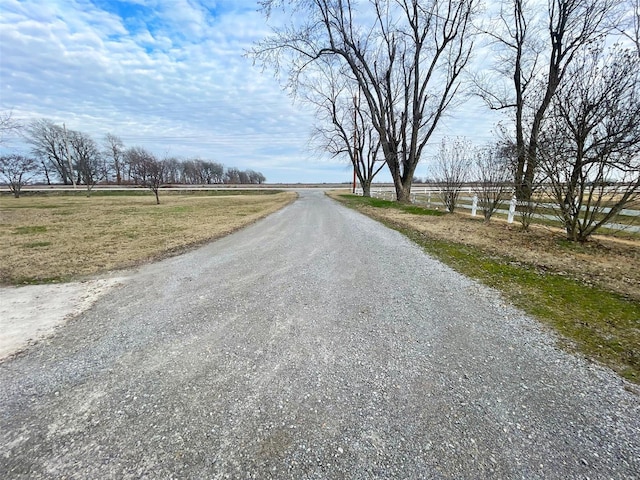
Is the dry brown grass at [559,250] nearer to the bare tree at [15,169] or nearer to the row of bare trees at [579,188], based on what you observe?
the row of bare trees at [579,188]

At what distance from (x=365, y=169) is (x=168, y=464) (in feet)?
98.7

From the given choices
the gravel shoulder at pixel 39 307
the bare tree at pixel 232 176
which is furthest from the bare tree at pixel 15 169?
the bare tree at pixel 232 176

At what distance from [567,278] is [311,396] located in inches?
184

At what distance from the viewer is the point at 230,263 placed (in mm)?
5523

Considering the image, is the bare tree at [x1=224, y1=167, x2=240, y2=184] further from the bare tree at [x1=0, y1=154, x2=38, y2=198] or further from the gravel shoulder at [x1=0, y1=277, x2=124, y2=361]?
the gravel shoulder at [x1=0, y1=277, x2=124, y2=361]

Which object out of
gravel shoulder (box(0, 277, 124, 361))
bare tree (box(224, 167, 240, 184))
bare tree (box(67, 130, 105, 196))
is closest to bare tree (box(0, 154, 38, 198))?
bare tree (box(67, 130, 105, 196))

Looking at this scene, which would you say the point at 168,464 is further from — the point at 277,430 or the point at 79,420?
the point at 79,420

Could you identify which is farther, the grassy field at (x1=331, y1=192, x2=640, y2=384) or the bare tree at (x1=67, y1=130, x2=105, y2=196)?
the bare tree at (x1=67, y1=130, x2=105, y2=196)

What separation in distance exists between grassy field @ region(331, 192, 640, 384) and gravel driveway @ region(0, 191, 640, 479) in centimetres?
37

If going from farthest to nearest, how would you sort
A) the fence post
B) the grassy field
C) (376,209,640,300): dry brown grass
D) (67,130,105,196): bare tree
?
(67,130,105,196): bare tree, the fence post, (376,209,640,300): dry brown grass, the grassy field

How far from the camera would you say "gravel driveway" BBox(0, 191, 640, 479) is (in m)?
1.53

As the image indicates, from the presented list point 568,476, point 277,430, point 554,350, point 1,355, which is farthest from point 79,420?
point 554,350

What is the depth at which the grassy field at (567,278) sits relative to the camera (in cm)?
271

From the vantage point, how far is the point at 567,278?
14.7ft
